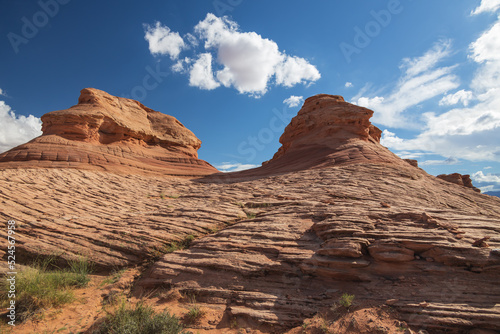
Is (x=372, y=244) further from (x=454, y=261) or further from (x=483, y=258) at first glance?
(x=483, y=258)

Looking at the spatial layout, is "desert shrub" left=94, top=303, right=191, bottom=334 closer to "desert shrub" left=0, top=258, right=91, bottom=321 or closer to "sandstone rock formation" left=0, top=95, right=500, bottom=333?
"sandstone rock formation" left=0, top=95, right=500, bottom=333

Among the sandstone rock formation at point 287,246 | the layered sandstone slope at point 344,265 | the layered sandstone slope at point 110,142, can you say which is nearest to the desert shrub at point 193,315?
the sandstone rock formation at point 287,246

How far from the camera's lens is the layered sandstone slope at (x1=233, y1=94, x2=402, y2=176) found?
1773 cm

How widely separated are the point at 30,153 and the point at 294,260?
20.1m

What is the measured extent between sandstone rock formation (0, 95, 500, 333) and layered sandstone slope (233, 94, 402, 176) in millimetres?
5648

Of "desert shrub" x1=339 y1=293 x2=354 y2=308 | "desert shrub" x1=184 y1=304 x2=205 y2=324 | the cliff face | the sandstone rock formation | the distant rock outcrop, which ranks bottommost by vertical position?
"desert shrub" x1=184 y1=304 x2=205 y2=324

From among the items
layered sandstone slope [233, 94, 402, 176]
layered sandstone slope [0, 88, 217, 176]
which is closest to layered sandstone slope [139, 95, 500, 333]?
layered sandstone slope [233, 94, 402, 176]

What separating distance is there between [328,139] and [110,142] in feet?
67.1

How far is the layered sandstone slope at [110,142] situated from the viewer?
16.9 metres

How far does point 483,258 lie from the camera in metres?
5.06

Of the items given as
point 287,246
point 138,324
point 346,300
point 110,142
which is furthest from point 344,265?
point 110,142

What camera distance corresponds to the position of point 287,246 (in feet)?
21.8

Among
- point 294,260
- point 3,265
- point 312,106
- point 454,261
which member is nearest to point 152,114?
point 312,106

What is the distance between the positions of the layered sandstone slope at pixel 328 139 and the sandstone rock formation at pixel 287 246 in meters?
5.65
